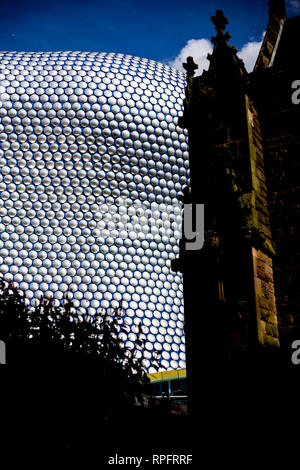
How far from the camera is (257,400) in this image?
6484 mm

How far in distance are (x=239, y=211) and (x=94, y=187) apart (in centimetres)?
3608

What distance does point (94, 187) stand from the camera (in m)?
42.9

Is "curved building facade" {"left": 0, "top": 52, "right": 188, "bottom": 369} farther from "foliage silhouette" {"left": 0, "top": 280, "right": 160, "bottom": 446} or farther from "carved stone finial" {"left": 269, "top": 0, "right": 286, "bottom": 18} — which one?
"foliage silhouette" {"left": 0, "top": 280, "right": 160, "bottom": 446}

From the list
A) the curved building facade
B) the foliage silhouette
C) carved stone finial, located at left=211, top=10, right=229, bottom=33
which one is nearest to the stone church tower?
carved stone finial, located at left=211, top=10, right=229, bottom=33

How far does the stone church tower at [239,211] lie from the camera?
276 inches

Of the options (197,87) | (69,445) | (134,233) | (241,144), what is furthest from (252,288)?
(134,233)

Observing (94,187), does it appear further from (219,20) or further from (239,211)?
(239,211)

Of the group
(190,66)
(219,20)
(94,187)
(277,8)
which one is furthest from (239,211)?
(94,187)

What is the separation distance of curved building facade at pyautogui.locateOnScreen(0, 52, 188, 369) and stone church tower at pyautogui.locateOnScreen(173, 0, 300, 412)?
30889 mm

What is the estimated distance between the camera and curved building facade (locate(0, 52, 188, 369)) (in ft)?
131

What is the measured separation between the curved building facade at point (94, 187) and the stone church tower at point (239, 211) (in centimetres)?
3089

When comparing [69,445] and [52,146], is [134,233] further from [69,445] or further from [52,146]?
[69,445]

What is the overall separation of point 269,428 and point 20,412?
289cm

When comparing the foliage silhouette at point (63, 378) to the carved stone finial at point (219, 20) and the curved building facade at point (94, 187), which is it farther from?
the curved building facade at point (94, 187)
